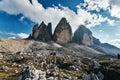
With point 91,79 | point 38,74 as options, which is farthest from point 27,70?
point 91,79

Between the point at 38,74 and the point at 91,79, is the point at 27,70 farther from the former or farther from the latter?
the point at 91,79

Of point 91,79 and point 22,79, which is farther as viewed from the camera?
point 91,79

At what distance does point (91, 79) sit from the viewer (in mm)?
198500

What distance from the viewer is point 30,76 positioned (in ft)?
484

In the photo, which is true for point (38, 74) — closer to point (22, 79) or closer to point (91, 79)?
point (22, 79)

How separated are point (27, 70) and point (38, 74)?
25.2ft

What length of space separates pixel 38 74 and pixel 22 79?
36.0 feet

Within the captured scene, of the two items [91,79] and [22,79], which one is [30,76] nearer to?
[22,79]

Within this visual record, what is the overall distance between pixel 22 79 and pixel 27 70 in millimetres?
9942

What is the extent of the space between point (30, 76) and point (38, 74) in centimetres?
701

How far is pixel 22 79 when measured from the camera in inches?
5773

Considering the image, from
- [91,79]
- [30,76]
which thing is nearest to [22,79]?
[30,76]

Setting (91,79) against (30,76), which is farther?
(91,79)

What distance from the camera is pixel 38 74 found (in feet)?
502
